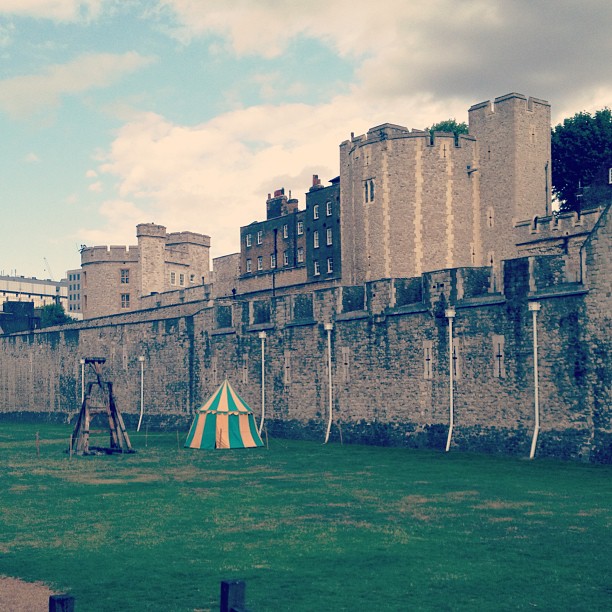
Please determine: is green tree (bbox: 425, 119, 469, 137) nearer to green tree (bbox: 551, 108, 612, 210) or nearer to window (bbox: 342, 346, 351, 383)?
green tree (bbox: 551, 108, 612, 210)

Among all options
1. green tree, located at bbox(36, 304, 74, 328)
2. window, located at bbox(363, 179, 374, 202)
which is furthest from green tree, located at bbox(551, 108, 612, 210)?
green tree, located at bbox(36, 304, 74, 328)

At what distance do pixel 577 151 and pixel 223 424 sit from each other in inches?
1616

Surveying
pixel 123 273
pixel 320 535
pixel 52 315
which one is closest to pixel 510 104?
pixel 123 273

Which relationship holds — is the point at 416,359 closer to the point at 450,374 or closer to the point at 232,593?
the point at 450,374

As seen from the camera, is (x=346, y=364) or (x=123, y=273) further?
(x=123, y=273)

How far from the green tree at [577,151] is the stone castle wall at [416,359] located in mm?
31787

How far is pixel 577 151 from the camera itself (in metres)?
61.6

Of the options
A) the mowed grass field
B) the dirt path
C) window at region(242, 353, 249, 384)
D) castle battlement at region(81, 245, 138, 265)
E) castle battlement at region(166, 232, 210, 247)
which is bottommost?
the mowed grass field

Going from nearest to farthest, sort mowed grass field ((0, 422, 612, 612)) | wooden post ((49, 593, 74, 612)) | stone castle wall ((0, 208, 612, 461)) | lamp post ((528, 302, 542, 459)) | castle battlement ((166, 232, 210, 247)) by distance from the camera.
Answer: wooden post ((49, 593, 74, 612)), mowed grass field ((0, 422, 612, 612)), stone castle wall ((0, 208, 612, 461)), lamp post ((528, 302, 542, 459)), castle battlement ((166, 232, 210, 247))

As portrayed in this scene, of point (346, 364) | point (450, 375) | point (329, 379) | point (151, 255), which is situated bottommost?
point (329, 379)

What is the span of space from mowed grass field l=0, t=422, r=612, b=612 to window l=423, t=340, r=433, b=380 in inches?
223

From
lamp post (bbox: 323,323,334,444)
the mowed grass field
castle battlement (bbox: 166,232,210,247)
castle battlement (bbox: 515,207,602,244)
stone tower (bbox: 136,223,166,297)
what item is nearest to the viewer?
the mowed grass field

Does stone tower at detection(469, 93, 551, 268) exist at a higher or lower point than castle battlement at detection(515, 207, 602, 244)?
higher

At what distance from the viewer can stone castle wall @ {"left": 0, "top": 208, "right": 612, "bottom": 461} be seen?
23.5 metres
